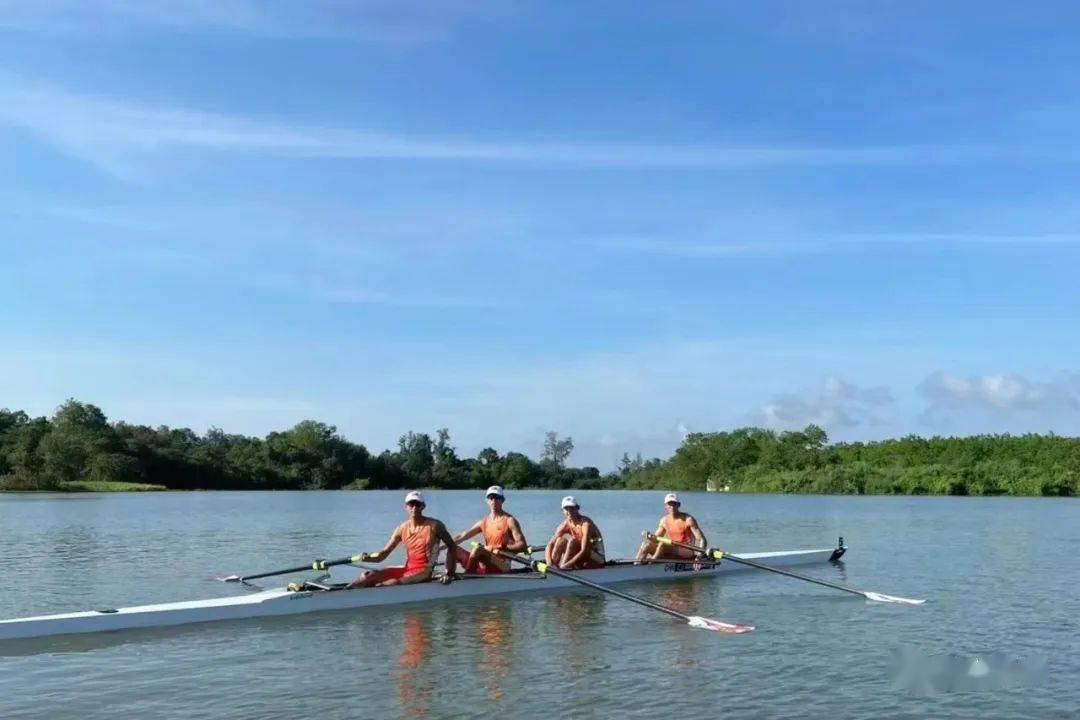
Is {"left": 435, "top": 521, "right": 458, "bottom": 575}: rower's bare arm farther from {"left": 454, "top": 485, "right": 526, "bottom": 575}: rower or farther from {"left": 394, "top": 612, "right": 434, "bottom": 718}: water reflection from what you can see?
{"left": 394, "top": 612, "right": 434, "bottom": 718}: water reflection

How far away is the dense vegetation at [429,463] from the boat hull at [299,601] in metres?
64.3

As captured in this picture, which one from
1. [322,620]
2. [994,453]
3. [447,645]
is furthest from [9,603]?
[994,453]

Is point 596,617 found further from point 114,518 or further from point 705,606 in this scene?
point 114,518

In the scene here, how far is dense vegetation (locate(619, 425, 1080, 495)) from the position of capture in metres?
74.5

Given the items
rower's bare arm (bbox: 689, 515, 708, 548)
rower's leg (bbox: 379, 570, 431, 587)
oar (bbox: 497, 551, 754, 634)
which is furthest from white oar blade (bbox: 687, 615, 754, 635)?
rower's bare arm (bbox: 689, 515, 708, 548)

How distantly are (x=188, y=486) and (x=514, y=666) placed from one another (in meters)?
101

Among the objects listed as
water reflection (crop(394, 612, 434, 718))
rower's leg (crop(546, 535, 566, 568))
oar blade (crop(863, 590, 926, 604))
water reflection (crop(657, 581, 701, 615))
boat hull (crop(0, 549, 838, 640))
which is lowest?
water reflection (crop(394, 612, 434, 718))

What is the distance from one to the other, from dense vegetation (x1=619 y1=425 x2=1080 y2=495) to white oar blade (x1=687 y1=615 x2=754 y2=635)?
67.1 metres

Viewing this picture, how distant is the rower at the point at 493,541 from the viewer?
17.2 meters

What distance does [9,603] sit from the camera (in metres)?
17.7

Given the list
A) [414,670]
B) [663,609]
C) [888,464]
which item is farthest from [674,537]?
[888,464]

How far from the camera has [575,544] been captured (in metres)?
18.4

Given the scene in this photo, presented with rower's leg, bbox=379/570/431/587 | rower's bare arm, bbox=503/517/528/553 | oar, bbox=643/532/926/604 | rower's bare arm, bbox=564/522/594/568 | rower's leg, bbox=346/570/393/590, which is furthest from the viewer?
rower's bare arm, bbox=564/522/594/568

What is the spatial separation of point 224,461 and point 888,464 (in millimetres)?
72433
